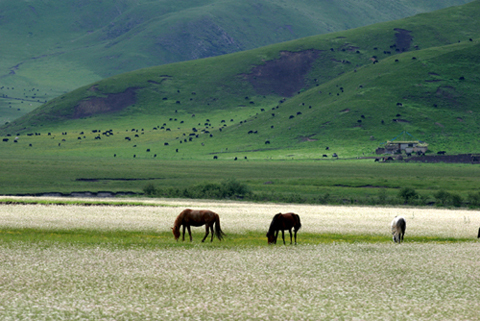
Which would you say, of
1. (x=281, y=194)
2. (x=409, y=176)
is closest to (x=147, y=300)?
(x=281, y=194)

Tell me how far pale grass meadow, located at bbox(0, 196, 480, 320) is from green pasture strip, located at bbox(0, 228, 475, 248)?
1177mm

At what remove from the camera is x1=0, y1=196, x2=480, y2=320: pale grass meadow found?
17.6 metres

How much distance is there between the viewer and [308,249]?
3183 centimetres

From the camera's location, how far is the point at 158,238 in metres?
34.7

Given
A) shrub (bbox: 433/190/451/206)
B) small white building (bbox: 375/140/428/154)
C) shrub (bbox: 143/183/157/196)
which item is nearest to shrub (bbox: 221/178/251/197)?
shrub (bbox: 143/183/157/196)

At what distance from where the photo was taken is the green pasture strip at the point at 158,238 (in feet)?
106

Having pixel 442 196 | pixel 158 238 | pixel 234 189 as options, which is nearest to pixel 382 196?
pixel 442 196

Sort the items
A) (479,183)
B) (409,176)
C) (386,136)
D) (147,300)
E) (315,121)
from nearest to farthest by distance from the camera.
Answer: (147,300) < (479,183) < (409,176) < (386,136) < (315,121)

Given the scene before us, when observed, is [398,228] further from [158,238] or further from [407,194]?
[407,194]

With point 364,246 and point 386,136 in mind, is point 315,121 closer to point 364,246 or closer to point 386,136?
point 386,136

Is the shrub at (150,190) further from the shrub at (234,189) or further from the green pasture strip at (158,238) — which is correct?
the green pasture strip at (158,238)

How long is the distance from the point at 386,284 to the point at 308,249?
9.49 metres

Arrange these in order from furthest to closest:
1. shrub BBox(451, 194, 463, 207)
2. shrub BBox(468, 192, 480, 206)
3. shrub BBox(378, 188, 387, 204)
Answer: shrub BBox(378, 188, 387, 204) → shrub BBox(468, 192, 480, 206) → shrub BBox(451, 194, 463, 207)

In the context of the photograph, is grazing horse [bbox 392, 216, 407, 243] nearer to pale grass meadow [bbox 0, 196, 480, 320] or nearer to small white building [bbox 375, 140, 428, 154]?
pale grass meadow [bbox 0, 196, 480, 320]
